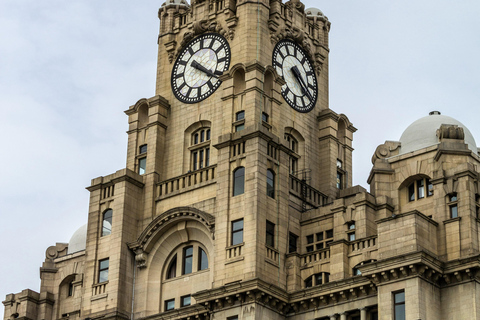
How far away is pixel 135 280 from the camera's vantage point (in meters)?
74.6

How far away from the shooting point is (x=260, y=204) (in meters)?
69.3

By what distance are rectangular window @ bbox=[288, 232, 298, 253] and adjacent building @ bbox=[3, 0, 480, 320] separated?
0.44 ft

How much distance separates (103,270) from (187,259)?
579 centimetres

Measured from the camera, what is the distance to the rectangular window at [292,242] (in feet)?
235

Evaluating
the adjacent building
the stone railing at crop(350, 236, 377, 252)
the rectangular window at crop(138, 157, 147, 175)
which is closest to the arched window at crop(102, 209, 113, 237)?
the adjacent building

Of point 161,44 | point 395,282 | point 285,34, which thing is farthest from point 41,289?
point 395,282

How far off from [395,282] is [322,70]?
24.0m

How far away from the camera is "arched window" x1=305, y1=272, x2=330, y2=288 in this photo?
225 feet

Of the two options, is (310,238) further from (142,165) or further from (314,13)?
(314,13)

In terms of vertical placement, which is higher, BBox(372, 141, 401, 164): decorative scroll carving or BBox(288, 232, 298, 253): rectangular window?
BBox(372, 141, 401, 164): decorative scroll carving

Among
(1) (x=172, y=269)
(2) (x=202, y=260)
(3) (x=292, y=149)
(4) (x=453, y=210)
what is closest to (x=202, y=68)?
(3) (x=292, y=149)

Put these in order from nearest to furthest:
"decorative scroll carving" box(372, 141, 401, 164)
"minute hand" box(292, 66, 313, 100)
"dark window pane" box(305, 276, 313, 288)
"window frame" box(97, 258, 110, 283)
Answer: "dark window pane" box(305, 276, 313, 288), "decorative scroll carving" box(372, 141, 401, 164), "window frame" box(97, 258, 110, 283), "minute hand" box(292, 66, 313, 100)

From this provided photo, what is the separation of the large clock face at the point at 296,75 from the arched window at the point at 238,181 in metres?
8.48

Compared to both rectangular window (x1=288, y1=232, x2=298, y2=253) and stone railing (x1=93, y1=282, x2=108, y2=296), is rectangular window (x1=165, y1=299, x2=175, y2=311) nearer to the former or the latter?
stone railing (x1=93, y1=282, x2=108, y2=296)
